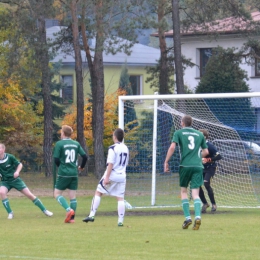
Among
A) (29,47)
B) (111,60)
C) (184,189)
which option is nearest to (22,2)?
(29,47)

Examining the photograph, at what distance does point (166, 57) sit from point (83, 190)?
15.4m

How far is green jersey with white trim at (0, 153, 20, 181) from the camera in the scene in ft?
47.0

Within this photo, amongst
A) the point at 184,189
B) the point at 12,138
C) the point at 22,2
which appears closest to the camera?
the point at 184,189

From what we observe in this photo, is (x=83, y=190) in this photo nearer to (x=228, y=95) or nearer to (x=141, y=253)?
(x=228, y=95)

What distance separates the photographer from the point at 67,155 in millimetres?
13367

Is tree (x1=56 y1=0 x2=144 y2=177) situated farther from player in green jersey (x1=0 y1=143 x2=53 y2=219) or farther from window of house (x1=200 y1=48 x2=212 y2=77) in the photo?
window of house (x1=200 y1=48 x2=212 y2=77)

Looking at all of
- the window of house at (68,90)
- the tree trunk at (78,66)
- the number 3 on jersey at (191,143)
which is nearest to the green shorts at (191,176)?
the number 3 on jersey at (191,143)

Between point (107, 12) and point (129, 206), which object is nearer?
point (129, 206)

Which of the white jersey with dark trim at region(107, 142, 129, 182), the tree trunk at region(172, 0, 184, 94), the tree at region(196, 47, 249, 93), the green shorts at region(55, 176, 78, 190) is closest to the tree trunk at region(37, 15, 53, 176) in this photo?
the tree trunk at region(172, 0, 184, 94)

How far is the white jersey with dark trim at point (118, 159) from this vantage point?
12633 millimetres

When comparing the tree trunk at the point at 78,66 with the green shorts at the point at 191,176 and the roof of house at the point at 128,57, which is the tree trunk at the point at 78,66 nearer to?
the green shorts at the point at 191,176

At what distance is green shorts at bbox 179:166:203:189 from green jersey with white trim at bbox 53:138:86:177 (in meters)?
2.28

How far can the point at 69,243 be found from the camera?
10.3 m

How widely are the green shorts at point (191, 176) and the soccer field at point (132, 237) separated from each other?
788 mm
